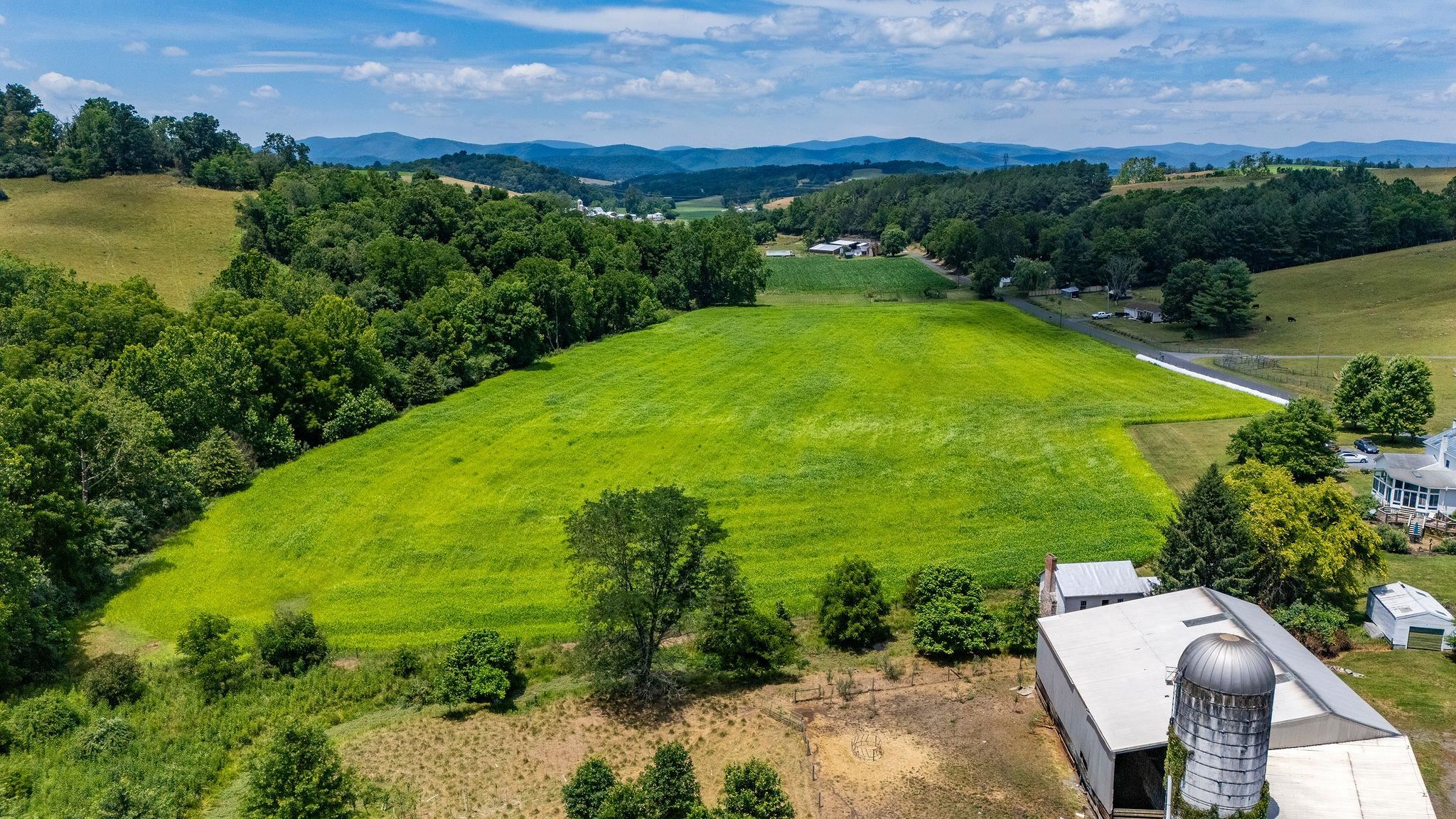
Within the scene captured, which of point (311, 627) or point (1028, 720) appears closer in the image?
point (1028, 720)

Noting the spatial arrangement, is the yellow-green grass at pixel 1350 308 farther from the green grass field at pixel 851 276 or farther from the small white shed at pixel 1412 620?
the small white shed at pixel 1412 620

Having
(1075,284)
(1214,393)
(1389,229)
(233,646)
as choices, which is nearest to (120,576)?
(233,646)

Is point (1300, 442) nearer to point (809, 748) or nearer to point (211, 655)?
point (809, 748)

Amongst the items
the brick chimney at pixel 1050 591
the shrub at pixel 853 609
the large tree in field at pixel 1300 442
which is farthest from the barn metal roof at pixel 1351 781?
the large tree in field at pixel 1300 442

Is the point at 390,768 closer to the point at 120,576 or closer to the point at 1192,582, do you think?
the point at 120,576

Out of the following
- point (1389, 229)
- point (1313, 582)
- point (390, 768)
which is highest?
point (1389, 229)

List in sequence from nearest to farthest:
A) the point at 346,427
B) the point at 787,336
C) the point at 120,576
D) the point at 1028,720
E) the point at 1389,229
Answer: the point at 1028,720 → the point at 120,576 → the point at 346,427 → the point at 787,336 → the point at 1389,229
